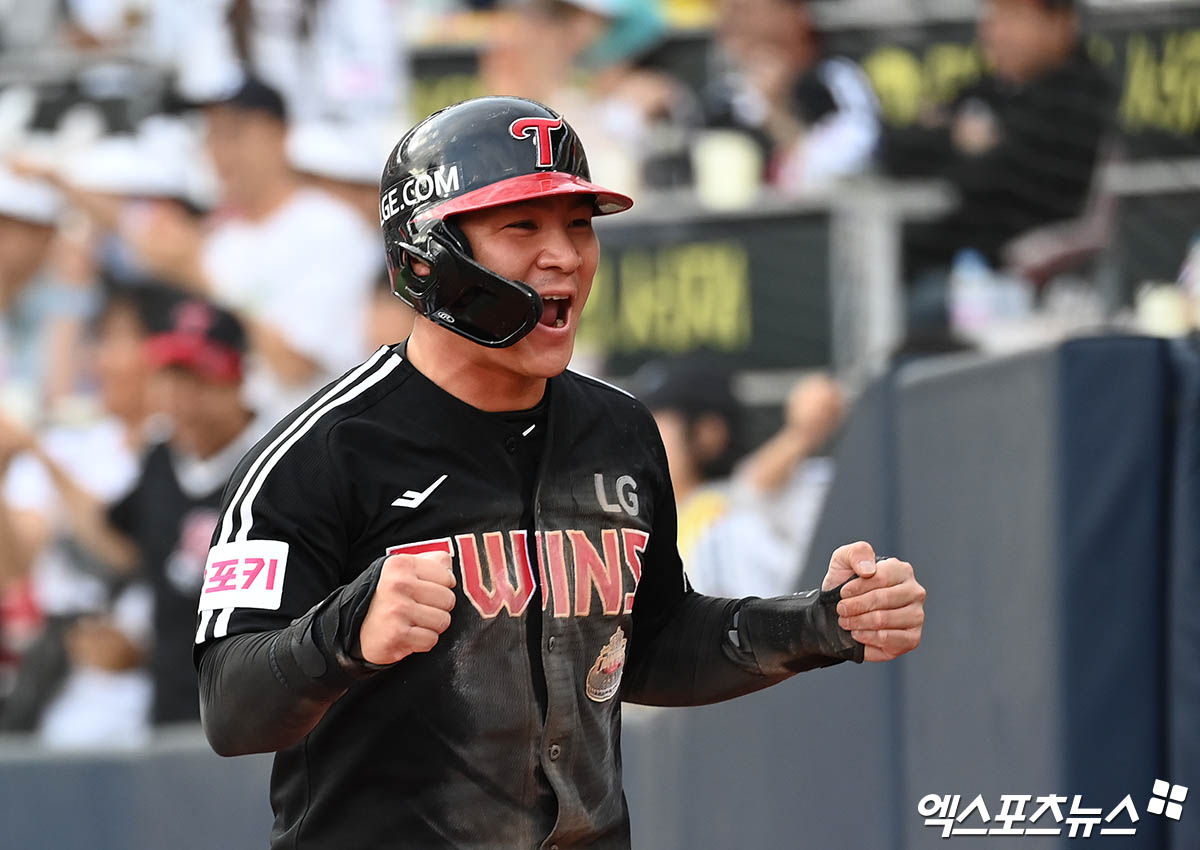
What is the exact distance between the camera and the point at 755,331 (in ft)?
24.2

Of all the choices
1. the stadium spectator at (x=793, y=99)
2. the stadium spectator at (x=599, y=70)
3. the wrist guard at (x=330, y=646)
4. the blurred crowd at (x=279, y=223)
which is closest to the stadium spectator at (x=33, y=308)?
the blurred crowd at (x=279, y=223)

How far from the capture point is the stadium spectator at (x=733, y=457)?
6.52 meters

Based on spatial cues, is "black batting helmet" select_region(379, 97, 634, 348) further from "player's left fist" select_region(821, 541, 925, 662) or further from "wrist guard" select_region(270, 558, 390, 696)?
"player's left fist" select_region(821, 541, 925, 662)

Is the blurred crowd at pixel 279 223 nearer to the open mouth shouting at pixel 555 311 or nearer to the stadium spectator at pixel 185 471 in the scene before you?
the stadium spectator at pixel 185 471

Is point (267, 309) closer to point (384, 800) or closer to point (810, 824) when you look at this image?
point (810, 824)

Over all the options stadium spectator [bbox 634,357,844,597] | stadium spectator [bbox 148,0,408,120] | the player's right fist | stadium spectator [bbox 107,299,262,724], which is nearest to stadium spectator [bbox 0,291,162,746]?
stadium spectator [bbox 107,299,262,724]

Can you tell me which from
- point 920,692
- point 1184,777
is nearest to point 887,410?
point 920,692

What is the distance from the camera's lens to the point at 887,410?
4.56 metres

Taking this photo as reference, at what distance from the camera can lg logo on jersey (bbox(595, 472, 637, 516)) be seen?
3.02 meters

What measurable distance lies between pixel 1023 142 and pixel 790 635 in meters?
4.64

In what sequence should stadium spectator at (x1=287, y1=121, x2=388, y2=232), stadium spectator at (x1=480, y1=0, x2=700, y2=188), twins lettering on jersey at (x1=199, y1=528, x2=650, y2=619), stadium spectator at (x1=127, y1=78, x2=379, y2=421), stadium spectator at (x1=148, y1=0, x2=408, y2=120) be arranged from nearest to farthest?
1. twins lettering on jersey at (x1=199, y1=528, x2=650, y2=619)
2. stadium spectator at (x1=127, y1=78, x2=379, y2=421)
3. stadium spectator at (x1=287, y1=121, x2=388, y2=232)
4. stadium spectator at (x1=480, y1=0, x2=700, y2=188)
5. stadium spectator at (x1=148, y1=0, x2=408, y2=120)

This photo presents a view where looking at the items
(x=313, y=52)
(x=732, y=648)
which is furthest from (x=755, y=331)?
(x=732, y=648)

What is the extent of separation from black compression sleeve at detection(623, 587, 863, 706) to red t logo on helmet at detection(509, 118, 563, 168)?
2.73ft

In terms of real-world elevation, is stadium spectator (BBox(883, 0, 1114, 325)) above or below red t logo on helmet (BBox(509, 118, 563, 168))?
above
